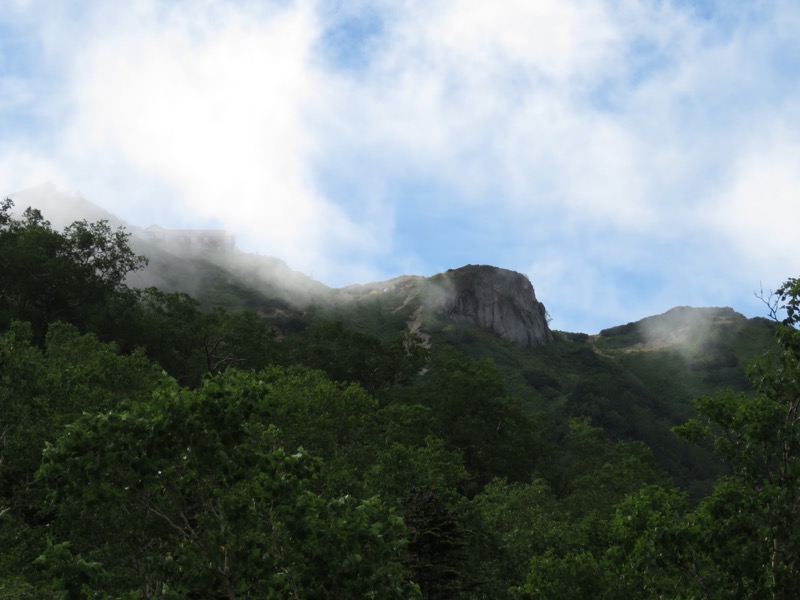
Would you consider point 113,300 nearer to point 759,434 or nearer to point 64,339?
point 64,339

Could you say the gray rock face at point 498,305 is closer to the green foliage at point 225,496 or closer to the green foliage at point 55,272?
the green foliage at point 55,272

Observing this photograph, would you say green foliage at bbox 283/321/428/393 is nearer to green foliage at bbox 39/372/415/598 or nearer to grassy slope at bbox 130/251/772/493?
grassy slope at bbox 130/251/772/493

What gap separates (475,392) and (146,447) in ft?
199

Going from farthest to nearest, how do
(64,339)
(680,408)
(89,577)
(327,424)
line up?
(680,408) → (64,339) → (327,424) → (89,577)

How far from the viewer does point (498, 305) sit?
579ft

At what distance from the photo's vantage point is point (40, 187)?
589 ft

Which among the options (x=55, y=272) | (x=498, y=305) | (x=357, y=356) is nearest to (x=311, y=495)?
(x=55, y=272)

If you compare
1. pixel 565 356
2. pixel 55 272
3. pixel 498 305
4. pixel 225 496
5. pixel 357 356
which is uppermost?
pixel 498 305

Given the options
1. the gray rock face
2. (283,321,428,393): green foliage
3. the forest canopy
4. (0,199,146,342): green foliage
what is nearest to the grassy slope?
the gray rock face

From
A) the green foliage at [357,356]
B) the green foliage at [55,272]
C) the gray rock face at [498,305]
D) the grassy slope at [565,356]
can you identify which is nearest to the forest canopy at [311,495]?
the green foliage at [55,272]

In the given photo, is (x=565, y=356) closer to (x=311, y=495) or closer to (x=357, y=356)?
(x=357, y=356)

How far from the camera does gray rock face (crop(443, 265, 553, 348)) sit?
173250 millimetres

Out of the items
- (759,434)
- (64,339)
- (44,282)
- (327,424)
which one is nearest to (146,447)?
(759,434)

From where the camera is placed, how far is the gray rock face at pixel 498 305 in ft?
568
